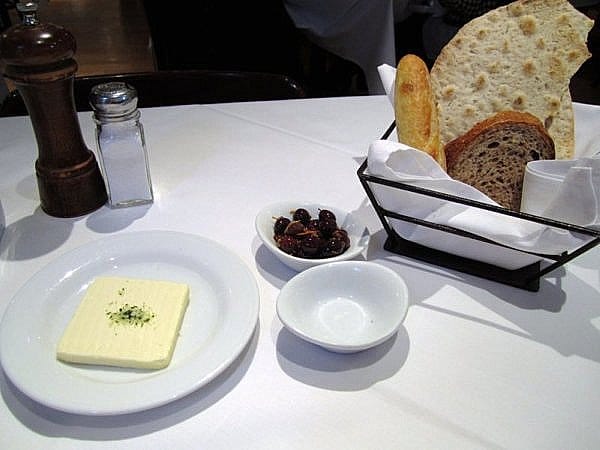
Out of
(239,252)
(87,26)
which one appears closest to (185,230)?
(239,252)

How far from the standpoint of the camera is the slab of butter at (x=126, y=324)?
540 millimetres

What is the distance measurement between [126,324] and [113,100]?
0.34 metres

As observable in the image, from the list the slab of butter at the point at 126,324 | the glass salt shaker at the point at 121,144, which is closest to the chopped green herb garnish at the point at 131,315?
the slab of butter at the point at 126,324

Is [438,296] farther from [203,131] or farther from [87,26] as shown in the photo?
[87,26]

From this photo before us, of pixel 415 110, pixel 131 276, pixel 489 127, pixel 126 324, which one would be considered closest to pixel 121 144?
pixel 131 276

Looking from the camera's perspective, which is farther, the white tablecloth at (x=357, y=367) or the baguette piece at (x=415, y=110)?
the baguette piece at (x=415, y=110)

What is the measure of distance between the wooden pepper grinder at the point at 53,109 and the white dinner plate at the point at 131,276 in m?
0.14

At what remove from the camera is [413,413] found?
20.7 inches

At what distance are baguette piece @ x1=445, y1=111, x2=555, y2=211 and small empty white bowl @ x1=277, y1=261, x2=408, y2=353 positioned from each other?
0.22m

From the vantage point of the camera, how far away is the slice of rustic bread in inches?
30.1

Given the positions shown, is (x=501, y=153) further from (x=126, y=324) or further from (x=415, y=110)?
(x=126, y=324)

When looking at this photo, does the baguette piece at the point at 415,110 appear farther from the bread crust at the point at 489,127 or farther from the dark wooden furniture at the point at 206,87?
the dark wooden furniture at the point at 206,87

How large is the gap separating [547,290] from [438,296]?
0.15m

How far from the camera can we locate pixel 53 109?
74cm
